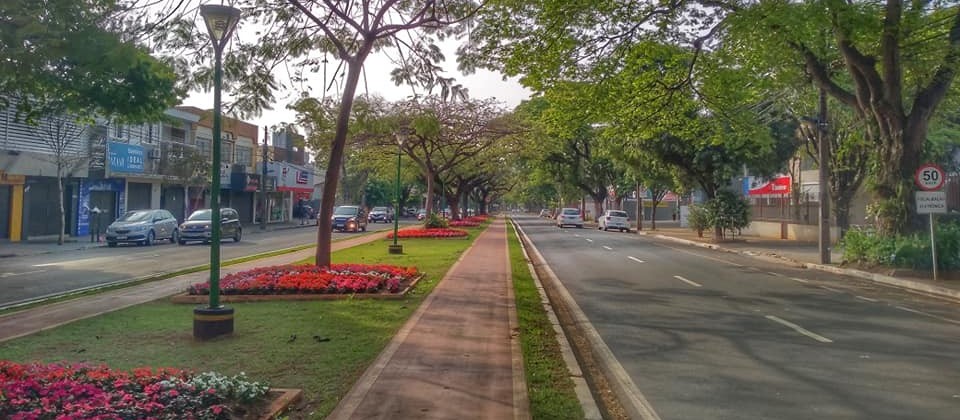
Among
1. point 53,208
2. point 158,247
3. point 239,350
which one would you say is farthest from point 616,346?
point 53,208

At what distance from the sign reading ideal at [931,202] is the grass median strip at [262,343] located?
38.5 ft

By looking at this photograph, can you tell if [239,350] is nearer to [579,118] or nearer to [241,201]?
[579,118]

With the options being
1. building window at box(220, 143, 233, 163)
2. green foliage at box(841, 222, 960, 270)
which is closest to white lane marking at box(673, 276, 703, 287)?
green foliage at box(841, 222, 960, 270)

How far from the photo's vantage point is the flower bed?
4.50m

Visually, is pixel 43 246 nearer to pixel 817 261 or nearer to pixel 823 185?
pixel 817 261

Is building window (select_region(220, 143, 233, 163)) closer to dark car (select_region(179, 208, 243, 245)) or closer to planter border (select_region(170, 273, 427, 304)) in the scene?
dark car (select_region(179, 208, 243, 245))

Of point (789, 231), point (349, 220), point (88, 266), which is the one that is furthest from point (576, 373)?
point (349, 220)

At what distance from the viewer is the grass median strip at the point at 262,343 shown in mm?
6453

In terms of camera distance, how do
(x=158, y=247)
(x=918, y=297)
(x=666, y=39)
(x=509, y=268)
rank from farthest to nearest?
1. (x=158, y=247)
2. (x=509, y=268)
3. (x=666, y=39)
4. (x=918, y=297)

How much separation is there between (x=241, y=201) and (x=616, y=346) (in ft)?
160

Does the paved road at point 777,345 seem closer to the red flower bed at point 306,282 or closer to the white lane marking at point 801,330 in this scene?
the white lane marking at point 801,330

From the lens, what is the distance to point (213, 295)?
8273 millimetres

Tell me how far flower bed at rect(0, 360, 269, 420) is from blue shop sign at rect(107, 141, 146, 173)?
30607 millimetres

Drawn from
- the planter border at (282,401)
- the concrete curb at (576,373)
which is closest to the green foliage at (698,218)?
the concrete curb at (576,373)
